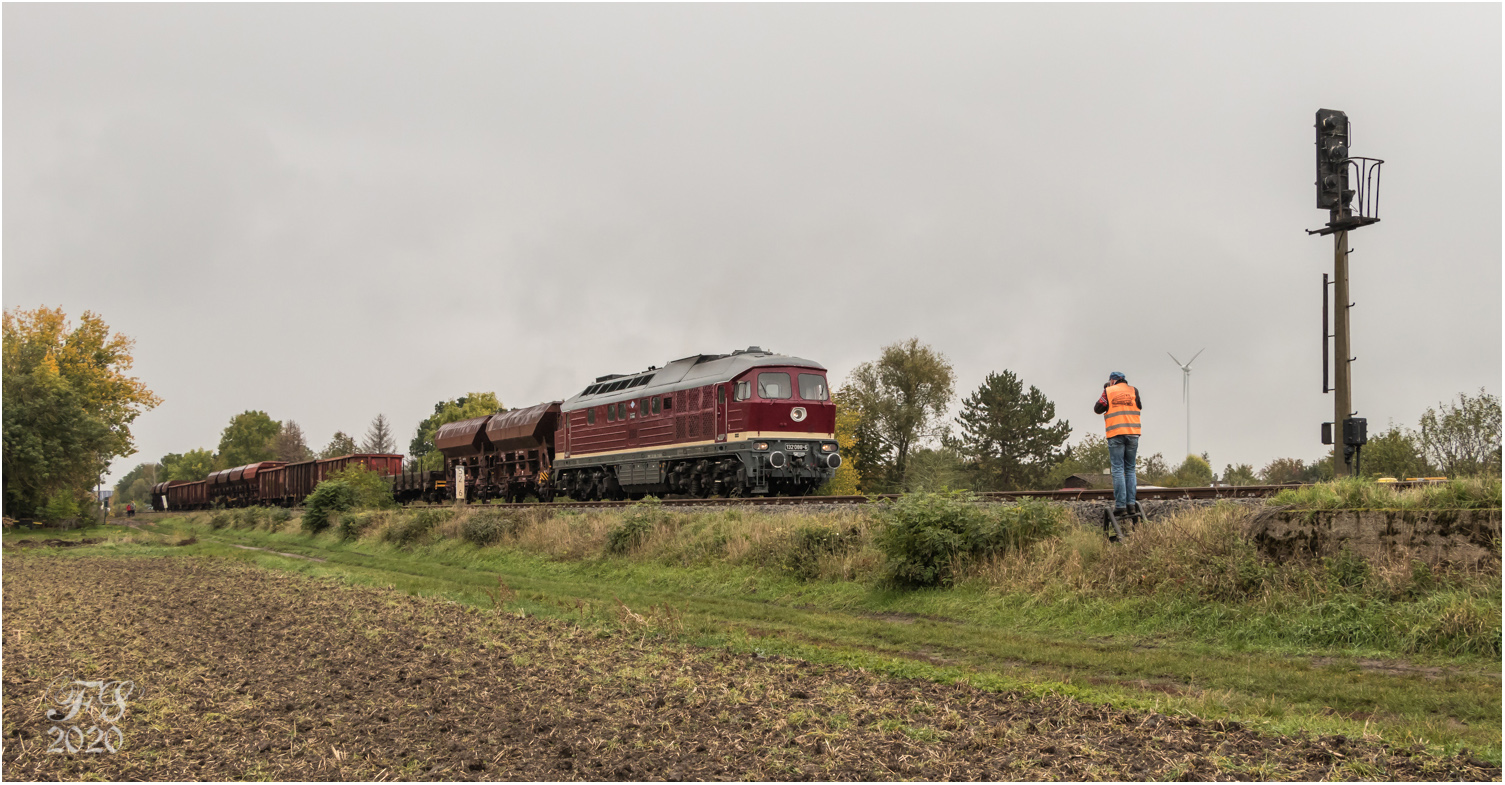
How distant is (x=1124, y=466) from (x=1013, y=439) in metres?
61.8

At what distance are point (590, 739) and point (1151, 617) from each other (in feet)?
22.8

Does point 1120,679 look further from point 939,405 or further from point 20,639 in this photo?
point 939,405

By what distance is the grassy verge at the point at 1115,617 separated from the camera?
8.65m

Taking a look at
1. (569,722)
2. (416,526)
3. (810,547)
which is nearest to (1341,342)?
(810,547)

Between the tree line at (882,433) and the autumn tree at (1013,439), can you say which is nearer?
the tree line at (882,433)

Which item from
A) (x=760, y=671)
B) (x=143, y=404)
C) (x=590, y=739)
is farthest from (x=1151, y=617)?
(x=143, y=404)

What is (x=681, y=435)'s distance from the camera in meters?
28.6

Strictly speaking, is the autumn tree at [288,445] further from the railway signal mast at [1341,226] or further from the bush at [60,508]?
the railway signal mast at [1341,226]

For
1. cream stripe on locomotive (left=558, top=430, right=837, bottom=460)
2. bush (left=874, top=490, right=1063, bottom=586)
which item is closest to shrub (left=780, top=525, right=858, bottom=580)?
bush (left=874, top=490, right=1063, bottom=586)

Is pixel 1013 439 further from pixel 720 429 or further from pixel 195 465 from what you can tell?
pixel 195 465

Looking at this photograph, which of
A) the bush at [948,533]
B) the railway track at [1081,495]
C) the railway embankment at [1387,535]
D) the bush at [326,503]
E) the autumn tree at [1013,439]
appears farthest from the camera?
the autumn tree at [1013,439]

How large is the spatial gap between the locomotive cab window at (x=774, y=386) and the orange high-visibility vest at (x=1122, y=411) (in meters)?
13.4

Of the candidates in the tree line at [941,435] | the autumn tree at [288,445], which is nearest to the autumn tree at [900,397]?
the tree line at [941,435]

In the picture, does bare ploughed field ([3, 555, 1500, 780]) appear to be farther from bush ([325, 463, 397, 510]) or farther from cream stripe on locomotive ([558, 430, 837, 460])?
bush ([325, 463, 397, 510])
